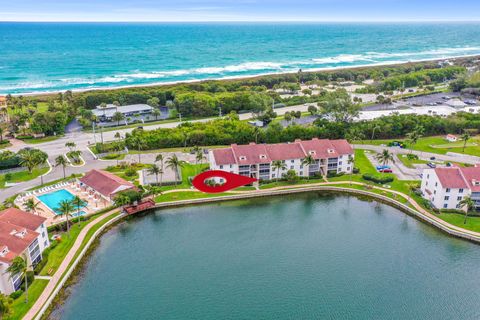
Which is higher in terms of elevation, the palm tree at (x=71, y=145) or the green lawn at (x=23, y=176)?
the palm tree at (x=71, y=145)

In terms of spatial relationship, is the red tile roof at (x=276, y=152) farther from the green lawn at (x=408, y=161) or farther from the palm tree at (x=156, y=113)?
the palm tree at (x=156, y=113)

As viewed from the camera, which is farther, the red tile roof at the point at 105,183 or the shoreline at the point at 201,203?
the red tile roof at the point at 105,183

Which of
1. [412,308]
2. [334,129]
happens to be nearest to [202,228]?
[412,308]

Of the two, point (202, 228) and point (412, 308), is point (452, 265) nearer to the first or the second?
point (412, 308)

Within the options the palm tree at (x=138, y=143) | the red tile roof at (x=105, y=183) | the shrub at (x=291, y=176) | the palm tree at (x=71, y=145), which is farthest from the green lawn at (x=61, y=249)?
the shrub at (x=291, y=176)

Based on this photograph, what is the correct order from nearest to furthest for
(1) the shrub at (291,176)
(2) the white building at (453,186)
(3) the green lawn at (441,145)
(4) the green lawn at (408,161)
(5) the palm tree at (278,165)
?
(2) the white building at (453,186)
(5) the palm tree at (278,165)
(1) the shrub at (291,176)
(4) the green lawn at (408,161)
(3) the green lawn at (441,145)

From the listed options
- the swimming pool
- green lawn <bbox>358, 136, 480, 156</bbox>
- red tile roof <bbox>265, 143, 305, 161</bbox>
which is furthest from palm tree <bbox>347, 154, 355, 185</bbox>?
the swimming pool

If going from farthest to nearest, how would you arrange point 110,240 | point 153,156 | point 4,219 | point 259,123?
point 259,123 < point 153,156 < point 110,240 < point 4,219
